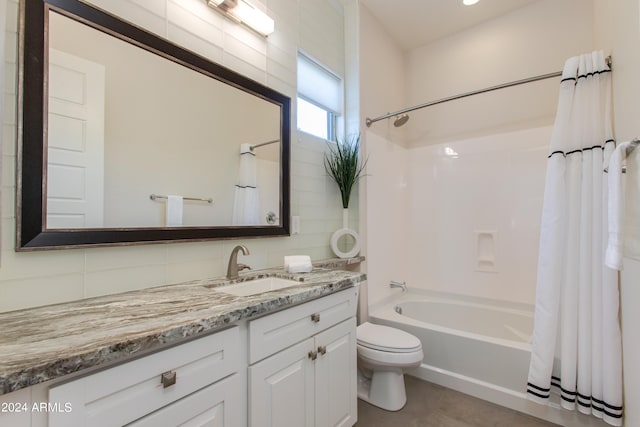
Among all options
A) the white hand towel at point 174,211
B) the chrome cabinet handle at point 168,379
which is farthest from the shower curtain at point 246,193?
the chrome cabinet handle at point 168,379

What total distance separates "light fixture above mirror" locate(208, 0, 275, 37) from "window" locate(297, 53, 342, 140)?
1.30 ft

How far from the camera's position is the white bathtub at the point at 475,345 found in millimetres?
1797

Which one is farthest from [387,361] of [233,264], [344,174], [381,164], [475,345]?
[381,164]

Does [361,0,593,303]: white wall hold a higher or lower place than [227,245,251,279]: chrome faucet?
higher

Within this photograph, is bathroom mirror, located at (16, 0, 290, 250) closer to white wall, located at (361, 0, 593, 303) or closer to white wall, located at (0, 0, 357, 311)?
white wall, located at (0, 0, 357, 311)

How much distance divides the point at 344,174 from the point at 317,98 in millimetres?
594

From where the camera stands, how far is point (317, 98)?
2164 mm

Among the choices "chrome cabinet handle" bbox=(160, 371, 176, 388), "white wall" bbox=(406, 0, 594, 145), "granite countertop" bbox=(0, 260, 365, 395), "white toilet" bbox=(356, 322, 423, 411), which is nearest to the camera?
"granite countertop" bbox=(0, 260, 365, 395)

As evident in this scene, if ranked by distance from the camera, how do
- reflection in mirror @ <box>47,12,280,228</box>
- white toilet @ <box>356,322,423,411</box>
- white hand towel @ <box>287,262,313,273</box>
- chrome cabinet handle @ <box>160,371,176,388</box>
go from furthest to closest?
white toilet @ <box>356,322,423,411</box> < white hand towel @ <box>287,262,313,273</box> < reflection in mirror @ <box>47,12,280,228</box> < chrome cabinet handle @ <box>160,371,176,388</box>

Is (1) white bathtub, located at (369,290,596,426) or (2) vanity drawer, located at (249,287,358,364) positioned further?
(1) white bathtub, located at (369,290,596,426)

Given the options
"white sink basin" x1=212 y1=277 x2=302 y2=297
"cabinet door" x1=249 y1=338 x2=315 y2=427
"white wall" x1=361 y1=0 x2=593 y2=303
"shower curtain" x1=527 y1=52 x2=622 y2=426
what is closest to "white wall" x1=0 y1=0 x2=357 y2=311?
"white sink basin" x1=212 y1=277 x2=302 y2=297

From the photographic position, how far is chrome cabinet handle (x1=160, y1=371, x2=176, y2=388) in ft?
2.52

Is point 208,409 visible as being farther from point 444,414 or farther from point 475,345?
point 475,345

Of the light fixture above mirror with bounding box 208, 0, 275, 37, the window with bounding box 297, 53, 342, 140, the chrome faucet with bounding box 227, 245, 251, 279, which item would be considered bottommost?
the chrome faucet with bounding box 227, 245, 251, 279
